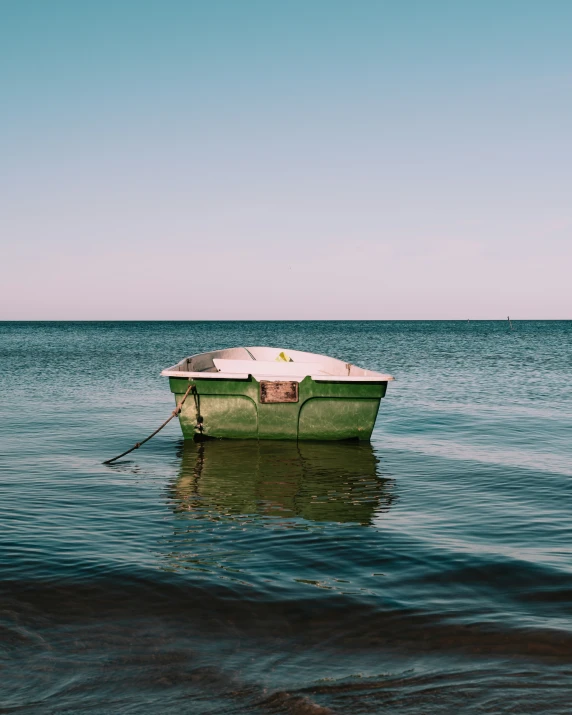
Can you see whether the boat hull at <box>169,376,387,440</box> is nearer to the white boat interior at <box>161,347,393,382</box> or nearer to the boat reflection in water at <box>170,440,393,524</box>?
the boat reflection in water at <box>170,440,393,524</box>

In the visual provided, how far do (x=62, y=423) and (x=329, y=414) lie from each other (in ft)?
22.4

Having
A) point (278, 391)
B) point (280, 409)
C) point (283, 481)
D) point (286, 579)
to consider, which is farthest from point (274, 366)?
point (286, 579)

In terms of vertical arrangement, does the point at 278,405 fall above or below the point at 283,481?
above

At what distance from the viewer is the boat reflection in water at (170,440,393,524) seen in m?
8.70

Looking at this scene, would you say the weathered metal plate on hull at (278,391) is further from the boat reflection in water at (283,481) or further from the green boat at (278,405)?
the boat reflection in water at (283,481)

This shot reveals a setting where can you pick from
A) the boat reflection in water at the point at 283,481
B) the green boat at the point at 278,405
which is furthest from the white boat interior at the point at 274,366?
the boat reflection in water at the point at 283,481

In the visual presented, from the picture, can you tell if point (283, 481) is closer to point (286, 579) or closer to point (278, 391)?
point (278, 391)

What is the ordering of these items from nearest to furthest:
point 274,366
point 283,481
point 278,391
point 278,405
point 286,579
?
point 286,579 < point 283,481 < point 278,391 < point 278,405 < point 274,366

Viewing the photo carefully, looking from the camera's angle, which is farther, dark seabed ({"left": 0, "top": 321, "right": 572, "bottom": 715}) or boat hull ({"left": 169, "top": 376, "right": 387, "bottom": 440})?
boat hull ({"left": 169, "top": 376, "right": 387, "bottom": 440})

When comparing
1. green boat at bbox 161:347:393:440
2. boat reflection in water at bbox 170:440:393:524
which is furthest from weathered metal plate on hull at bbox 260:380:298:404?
boat reflection in water at bbox 170:440:393:524

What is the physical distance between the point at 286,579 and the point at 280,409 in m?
6.97

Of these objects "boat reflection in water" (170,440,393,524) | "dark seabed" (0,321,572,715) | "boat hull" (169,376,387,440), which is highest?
"boat hull" (169,376,387,440)

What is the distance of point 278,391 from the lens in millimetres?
12711

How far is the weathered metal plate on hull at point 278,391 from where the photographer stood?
41.5ft
